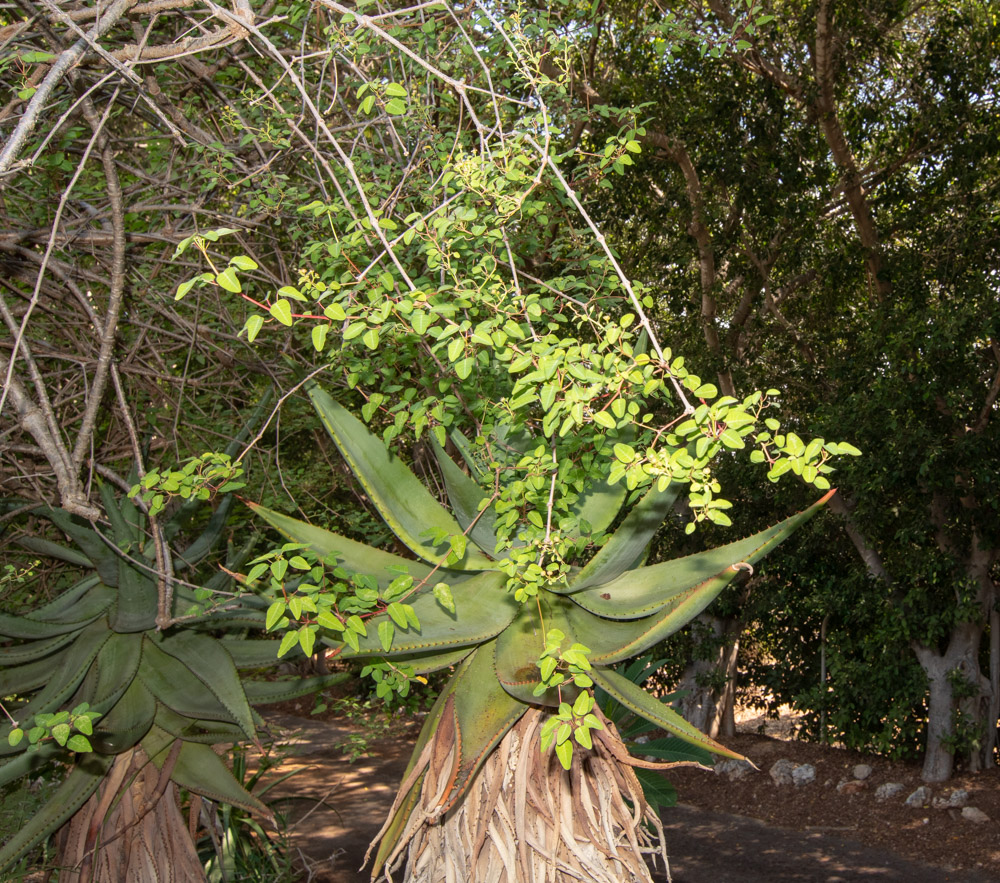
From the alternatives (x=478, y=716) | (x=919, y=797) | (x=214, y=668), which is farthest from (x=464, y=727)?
(x=919, y=797)

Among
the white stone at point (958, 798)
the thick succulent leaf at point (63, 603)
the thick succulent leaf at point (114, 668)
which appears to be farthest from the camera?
the white stone at point (958, 798)

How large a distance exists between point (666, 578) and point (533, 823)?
584 mm

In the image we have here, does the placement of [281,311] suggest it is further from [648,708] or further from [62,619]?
[62,619]

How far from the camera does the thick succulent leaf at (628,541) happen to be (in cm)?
185

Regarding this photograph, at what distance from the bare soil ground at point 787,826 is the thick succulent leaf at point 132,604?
3433mm

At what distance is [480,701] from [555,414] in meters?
0.59

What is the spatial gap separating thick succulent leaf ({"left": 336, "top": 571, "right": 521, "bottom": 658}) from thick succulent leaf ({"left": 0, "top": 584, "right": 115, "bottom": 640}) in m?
1.32

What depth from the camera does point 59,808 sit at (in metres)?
2.36

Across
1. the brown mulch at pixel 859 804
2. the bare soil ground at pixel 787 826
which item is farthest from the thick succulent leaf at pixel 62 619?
the brown mulch at pixel 859 804

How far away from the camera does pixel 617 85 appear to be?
7.41 metres

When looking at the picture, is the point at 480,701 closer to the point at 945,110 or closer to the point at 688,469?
the point at 688,469

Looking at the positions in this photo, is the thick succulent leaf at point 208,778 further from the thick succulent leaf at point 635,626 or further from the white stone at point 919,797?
the white stone at point 919,797

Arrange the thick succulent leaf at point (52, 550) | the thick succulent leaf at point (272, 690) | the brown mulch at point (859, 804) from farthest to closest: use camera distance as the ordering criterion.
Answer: the brown mulch at point (859, 804) < the thick succulent leaf at point (52, 550) < the thick succulent leaf at point (272, 690)

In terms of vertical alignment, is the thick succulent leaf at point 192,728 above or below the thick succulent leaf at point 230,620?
below
